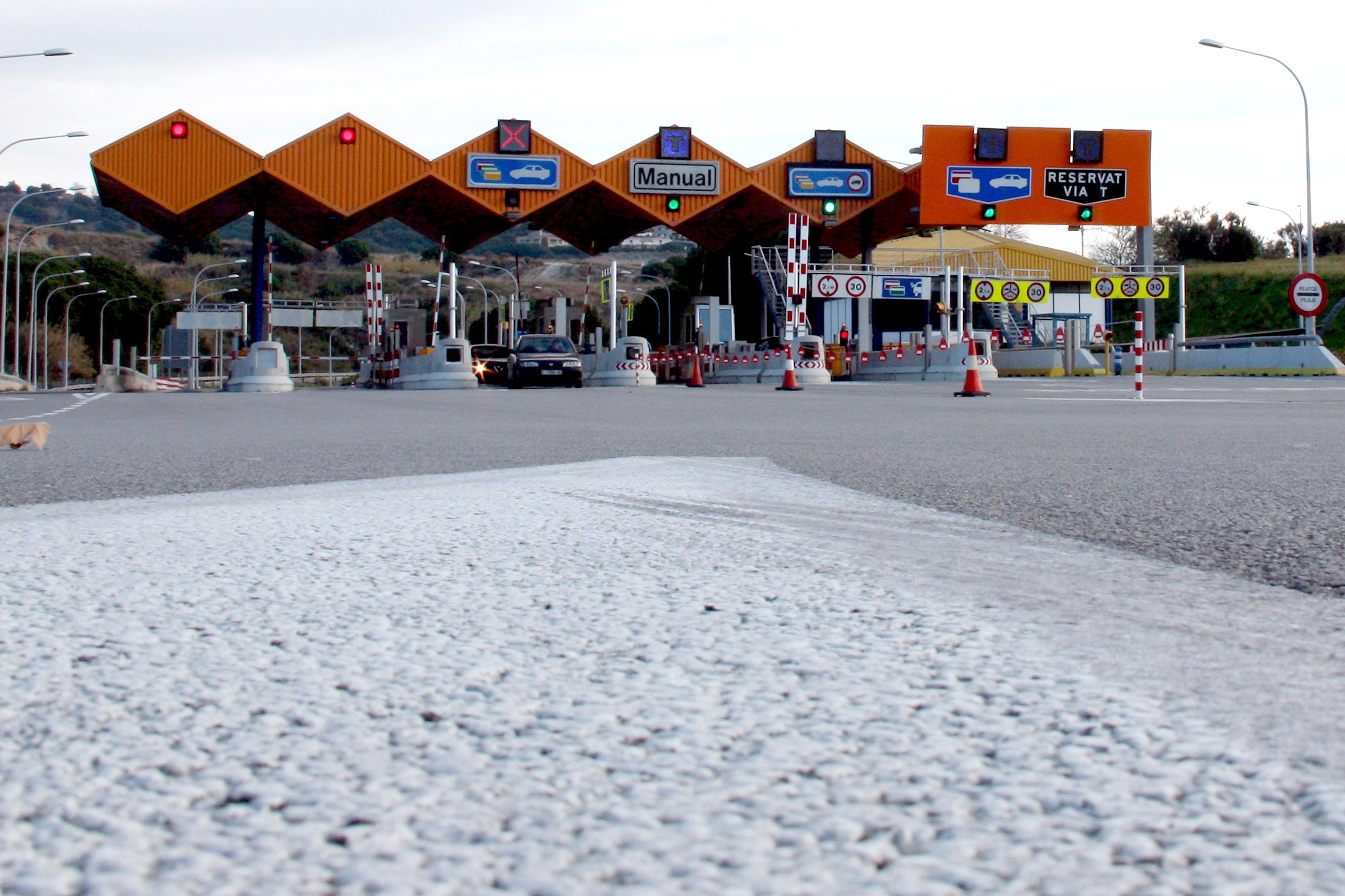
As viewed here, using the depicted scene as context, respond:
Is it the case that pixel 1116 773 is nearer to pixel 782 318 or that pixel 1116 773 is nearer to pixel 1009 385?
pixel 1009 385

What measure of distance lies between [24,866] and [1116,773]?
127 centimetres

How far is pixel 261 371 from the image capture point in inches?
1412

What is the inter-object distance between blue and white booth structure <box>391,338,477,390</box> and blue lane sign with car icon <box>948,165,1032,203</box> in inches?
629

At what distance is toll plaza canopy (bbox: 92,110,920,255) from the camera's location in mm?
37250

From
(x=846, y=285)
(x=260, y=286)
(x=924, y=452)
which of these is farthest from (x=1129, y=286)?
(x=924, y=452)

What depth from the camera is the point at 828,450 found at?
28.3 feet

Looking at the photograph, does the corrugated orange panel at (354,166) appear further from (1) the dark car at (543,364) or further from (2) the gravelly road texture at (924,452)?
(2) the gravelly road texture at (924,452)

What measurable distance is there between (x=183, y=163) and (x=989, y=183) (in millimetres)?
23102

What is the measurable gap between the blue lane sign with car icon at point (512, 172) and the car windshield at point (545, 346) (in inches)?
207

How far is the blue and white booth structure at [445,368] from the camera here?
33.9m

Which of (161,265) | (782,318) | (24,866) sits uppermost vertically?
(161,265)

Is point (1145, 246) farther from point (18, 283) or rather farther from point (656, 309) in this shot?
point (656, 309)

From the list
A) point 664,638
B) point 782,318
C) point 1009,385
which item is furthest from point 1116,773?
point 782,318

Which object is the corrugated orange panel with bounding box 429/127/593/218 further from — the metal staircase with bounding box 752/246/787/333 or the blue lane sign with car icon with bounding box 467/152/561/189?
the metal staircase with bounding box 752/246/787/333
